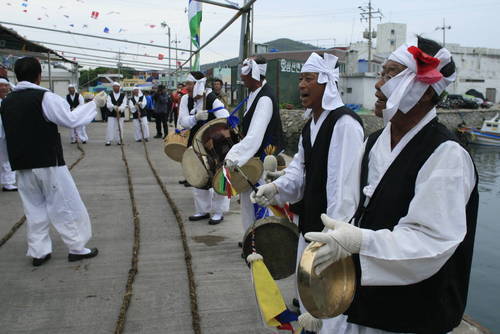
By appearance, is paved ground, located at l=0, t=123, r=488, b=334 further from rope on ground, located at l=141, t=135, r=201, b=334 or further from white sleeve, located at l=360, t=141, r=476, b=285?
white sleeve, located at l=360, t=141, r=476, b=285

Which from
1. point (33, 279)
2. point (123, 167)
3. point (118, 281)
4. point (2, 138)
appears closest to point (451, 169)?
point (118, 281)

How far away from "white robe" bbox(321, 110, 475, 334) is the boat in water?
31315mm

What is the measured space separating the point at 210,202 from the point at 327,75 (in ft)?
10.8

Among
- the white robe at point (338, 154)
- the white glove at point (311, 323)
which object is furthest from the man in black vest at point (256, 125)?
the white glove at point (311, 323)

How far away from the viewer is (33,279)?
3.71 m

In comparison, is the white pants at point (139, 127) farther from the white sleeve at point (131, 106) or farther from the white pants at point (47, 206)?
the white pants at point (47, 206)

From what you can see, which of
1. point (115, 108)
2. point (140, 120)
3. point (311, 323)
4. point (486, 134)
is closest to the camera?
point (311, 323)

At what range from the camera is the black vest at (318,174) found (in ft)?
8.18

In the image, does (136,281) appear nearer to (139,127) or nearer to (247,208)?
(247,208)

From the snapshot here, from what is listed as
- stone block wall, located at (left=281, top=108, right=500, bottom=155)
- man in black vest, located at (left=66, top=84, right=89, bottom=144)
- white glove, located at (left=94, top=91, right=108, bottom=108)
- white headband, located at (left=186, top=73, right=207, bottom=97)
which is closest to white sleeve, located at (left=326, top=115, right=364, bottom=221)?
white glove, located at (left=94, top=91, right=108, bottom=108)

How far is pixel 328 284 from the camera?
A: 1509 millimetres

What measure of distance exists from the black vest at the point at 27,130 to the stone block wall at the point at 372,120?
19.3 m

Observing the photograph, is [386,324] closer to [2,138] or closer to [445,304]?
[445,304]

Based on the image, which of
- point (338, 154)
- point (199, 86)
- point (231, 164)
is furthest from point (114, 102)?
point (338, 154)
